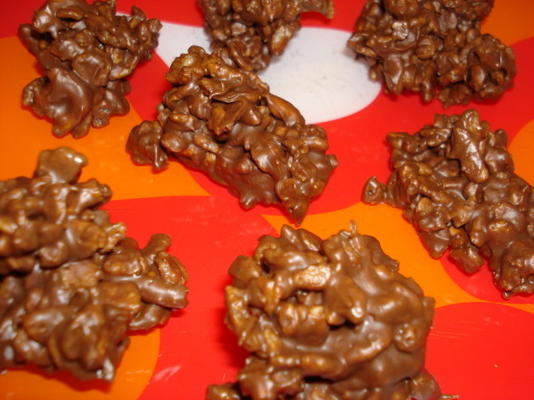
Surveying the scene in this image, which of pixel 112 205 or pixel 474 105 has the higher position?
pixel 474 105

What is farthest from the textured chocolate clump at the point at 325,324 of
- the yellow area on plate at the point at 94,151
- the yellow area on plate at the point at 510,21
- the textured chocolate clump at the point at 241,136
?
the yellow area on plate at the point at 510,21

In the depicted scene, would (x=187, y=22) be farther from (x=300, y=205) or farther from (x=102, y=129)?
(x=300, y=205)

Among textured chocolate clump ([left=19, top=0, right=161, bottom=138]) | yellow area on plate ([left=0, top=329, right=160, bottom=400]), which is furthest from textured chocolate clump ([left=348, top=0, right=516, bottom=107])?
yellow area on plate ([left=0, top=329, right=160, bottom=400])

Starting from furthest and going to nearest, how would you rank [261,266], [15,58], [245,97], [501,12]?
[501,12]
[15,58]
[245,97]
[261,266]

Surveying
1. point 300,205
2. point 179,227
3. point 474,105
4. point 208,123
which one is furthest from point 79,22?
point 474,105

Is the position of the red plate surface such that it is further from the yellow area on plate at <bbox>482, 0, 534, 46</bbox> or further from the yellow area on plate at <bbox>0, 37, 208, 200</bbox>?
the yellow area on plate at <bbox>482, 0, 534, 46</bbox>

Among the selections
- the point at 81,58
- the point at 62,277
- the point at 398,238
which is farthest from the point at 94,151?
the point at 398,238
